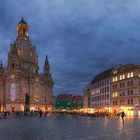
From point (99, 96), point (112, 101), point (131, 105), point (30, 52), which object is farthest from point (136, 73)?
point (30, 52)

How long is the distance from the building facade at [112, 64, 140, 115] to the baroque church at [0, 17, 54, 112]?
134 feet

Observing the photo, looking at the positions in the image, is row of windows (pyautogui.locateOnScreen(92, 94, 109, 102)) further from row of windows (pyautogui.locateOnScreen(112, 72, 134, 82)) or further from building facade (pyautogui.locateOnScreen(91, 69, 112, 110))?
row of windows (pyautogui.locateOnScreen(112, 72, 134, 82))

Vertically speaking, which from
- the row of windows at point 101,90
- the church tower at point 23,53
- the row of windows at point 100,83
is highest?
the church tower at point 23,53

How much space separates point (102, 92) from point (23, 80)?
136 feet

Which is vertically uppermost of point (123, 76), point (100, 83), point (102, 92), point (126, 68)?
point (126, 68)

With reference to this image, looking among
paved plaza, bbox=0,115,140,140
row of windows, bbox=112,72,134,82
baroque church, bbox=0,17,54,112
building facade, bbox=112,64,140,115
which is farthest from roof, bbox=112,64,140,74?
paved plaza, bbox=0,115,140,140

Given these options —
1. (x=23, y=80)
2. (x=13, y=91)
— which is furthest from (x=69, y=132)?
(x=23, y=80)

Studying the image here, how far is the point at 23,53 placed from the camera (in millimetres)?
158125

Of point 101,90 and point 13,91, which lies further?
point 13,91

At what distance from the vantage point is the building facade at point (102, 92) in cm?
12019

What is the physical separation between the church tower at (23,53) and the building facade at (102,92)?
37.2 meters

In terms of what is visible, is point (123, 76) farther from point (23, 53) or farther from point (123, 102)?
point (23, 53)

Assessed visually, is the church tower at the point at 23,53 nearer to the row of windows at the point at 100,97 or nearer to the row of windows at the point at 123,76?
the row of windows at the point at 100,97

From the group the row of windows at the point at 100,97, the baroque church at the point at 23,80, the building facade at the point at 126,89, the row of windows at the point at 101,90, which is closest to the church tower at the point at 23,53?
the baroque church at the point at 23,80
